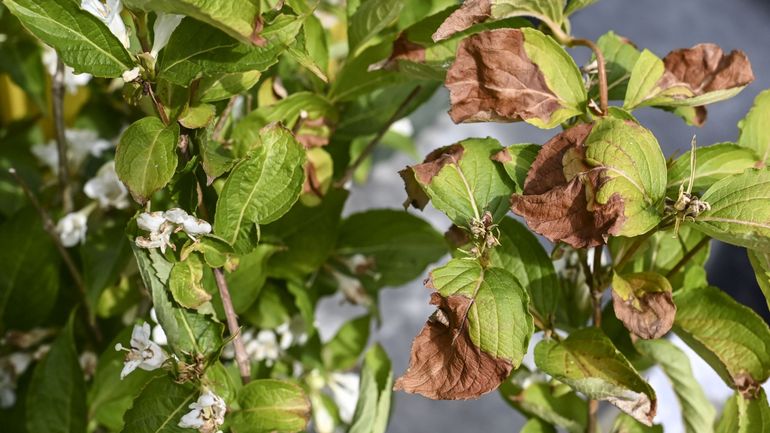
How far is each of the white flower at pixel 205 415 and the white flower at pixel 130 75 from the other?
140mm

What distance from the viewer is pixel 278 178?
0.39m

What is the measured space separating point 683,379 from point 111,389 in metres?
0.33

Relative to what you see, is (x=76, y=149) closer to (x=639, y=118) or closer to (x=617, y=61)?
(x=617, y=61)

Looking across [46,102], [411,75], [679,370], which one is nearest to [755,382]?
[679,370]

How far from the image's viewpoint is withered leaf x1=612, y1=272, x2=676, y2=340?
0.37 m

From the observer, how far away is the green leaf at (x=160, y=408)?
1.26 ft

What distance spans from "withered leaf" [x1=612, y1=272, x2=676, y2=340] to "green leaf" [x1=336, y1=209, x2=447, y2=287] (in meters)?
0.20

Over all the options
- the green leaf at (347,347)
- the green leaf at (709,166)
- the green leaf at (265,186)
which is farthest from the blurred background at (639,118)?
the green leaf at (265,186)

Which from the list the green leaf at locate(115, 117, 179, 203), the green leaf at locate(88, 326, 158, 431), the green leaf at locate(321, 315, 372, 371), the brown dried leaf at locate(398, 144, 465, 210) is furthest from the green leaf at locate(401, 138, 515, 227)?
the green leaf at locate(321, 315, 372, 371)

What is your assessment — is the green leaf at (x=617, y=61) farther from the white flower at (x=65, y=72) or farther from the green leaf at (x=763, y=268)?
the white flower at (x=65, y=72)

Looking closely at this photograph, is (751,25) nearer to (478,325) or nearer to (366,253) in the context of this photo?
(366,253)

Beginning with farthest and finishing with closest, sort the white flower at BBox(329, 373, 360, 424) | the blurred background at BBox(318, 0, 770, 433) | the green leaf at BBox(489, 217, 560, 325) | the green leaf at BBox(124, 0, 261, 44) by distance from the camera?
the blurred background at BBox(318, 0, 770, 433) → the white flower at BBox(329, 373, 360, 424) → the green leaf at BBox(489, 217, 560, 325) → the green leaf at BBox(124, 0, 261, 44)

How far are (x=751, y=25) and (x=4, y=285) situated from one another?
1651 millimetres

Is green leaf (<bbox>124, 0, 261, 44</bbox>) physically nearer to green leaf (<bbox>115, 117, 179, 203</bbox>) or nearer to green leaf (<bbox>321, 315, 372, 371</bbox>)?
green leaf (<bbox>115, 117, 179, 203</bbox>)
